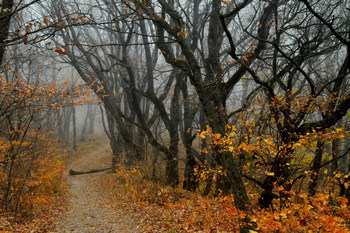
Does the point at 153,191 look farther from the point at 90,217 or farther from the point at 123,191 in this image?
the point at 123,191

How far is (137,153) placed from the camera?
36.7 feet

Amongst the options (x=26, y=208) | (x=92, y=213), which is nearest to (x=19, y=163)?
(x=26, y=208)

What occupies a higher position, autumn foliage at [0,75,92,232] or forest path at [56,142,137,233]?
autumn foliage at [0,75,92,232]

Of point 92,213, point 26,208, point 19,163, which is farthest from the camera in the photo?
point 92,213

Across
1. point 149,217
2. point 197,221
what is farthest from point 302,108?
point 149,217

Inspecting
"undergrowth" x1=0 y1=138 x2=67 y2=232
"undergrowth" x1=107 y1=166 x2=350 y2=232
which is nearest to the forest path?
"undergrowth" x1=0 y1=138 x2=67 y2=232

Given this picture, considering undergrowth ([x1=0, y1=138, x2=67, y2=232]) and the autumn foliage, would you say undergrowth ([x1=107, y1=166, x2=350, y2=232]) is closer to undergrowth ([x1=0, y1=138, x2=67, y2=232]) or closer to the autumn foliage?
undergrowth ([x1=0, y1=138, x2=67, y2=232])

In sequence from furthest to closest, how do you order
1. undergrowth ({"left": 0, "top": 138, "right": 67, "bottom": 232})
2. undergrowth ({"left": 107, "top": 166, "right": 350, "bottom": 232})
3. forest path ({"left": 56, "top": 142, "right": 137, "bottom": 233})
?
1. forest path ({"left": 56, "top": 142, "right": 137, "bottom": 233})
2. undergrowth ({"left": 0, "top": 138, "right": 67, "bottom": 232})
3. undergrowth ({"left": 107, "top": 166, "right": 350, "bottom": 232})

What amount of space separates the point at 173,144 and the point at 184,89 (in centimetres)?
222

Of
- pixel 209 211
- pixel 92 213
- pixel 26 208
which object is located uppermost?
pixel 209 211

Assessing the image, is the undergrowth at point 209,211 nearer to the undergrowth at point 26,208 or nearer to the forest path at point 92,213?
the forest path at point 92,213

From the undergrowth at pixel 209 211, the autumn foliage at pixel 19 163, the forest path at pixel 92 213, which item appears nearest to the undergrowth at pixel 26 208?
the autumn foliage at pixel 19 163

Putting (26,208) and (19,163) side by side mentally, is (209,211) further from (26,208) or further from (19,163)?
(19,163)

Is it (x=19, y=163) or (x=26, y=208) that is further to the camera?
(x=19, y=163)
